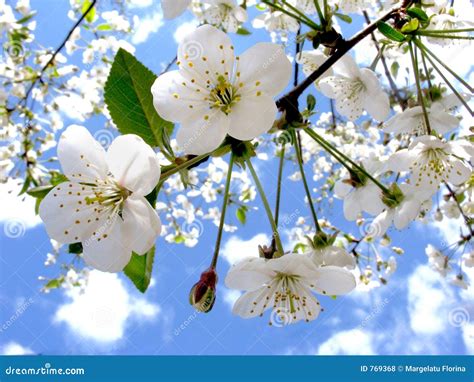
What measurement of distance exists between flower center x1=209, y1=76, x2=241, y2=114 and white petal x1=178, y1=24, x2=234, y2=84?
0.06 ft

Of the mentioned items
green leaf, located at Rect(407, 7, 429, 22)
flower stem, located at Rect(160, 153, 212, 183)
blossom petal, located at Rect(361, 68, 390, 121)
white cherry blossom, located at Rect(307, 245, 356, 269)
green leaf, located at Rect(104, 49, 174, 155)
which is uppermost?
blossom petal, located at Rect(361, 68, 390, 121)

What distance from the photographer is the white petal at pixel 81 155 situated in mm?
877

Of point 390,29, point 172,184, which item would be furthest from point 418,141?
point 172,184

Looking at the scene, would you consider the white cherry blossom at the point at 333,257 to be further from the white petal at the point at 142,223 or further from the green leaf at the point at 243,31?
the green leaf at the point at 243,31

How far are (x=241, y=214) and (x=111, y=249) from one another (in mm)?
2370

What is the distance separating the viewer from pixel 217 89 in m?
0.96

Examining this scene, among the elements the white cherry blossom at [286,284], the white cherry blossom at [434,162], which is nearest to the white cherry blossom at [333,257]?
the white cherry blossom at [286,284]

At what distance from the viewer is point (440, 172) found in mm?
1338

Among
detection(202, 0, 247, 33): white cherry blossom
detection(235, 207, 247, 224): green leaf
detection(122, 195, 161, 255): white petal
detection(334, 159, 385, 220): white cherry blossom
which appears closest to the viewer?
detection(122, 195, 161, 255): white petal

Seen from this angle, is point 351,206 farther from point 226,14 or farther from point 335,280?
point 226,14

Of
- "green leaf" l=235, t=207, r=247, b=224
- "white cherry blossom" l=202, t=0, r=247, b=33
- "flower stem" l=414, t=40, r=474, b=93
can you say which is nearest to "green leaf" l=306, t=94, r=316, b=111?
"flower stem" l=414, t=40, r=474, b=93

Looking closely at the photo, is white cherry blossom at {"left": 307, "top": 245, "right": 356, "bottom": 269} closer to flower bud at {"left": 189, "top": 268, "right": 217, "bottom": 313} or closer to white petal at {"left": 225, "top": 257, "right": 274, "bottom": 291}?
white petal at {"left": 225, "top": 257, "right": 274, "bottom": 291}

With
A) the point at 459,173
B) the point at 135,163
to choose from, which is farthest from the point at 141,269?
the point at 459,173

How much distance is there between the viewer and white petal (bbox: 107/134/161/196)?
2.65 ft
